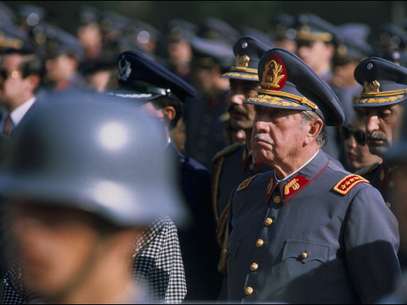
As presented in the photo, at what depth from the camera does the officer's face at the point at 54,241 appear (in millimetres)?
2396

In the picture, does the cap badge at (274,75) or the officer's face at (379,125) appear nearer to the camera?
the cap badge at (274,75)

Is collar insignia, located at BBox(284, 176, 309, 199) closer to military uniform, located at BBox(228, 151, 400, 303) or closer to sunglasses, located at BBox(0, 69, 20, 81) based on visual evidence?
military uniform, located at BBox(228, 151, 400, 303)

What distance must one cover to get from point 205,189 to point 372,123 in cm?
97

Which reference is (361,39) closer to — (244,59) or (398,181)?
(244,59)

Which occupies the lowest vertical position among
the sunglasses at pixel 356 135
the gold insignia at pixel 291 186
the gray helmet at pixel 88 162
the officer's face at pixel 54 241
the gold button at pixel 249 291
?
the gold button at pixel 249 291

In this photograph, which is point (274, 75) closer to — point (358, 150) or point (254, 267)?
point (254, 267)

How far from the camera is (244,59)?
7.31 meters

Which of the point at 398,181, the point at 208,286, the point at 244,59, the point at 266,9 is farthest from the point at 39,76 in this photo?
the point at 266,9

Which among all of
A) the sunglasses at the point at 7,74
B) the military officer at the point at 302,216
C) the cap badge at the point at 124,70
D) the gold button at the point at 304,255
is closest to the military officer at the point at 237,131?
the cap badge at the point at 124,70

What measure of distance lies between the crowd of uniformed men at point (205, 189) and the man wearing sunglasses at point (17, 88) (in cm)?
2

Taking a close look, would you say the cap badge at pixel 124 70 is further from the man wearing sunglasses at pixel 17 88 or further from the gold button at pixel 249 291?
the gold button at pixel 249 291

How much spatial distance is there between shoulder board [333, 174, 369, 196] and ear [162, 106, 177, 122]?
1988mm

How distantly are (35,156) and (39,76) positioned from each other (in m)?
7.43

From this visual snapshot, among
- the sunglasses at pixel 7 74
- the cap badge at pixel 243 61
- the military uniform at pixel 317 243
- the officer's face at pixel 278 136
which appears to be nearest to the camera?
the military uniform at pixel 317 243
